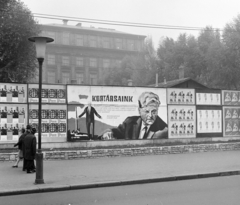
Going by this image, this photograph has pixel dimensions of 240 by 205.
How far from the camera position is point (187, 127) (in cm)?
2064

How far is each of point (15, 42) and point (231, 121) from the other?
1940 cm

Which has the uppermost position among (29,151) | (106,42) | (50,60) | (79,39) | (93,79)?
(79,39)

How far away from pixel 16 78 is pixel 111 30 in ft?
198

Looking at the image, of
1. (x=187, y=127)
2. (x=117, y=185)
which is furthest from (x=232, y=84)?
(x=117, y=185)

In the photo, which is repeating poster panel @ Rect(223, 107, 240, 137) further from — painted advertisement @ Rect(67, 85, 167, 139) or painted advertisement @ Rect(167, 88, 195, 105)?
painted advertisement @ Rect(67, 85, 167, 139)

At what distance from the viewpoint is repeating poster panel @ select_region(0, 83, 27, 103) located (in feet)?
54.8

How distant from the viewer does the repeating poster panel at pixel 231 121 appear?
71.5 feet

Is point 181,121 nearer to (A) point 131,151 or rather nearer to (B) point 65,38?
(A) point 131,151

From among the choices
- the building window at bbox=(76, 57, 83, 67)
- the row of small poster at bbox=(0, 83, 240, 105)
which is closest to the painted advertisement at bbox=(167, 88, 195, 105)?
the row of small poster at bbox=(0, 83, 240, 105)

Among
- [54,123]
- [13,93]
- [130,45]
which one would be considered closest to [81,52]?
[130,45]

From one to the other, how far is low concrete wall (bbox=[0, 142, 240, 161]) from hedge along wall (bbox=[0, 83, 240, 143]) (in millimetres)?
1348

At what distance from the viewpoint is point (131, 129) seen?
19.3 meters

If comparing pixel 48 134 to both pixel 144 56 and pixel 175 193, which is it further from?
pixel 144 56

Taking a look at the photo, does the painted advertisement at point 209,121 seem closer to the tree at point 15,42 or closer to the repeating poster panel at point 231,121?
the repeating poster panel at point 231,121
